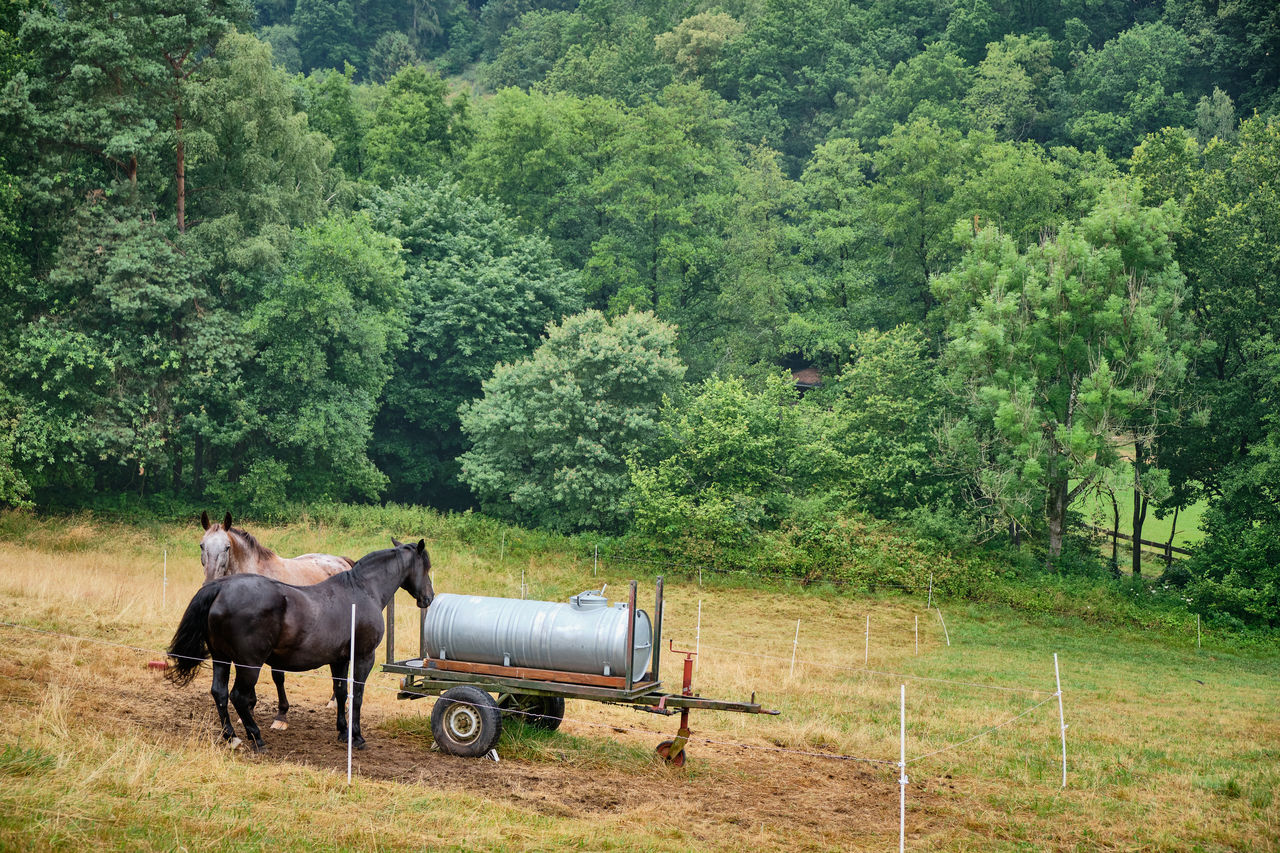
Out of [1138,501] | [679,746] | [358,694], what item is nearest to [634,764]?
[679,746]

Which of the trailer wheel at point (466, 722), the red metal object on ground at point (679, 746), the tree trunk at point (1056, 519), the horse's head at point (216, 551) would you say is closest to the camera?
the trailer wheel at point (466, 722)

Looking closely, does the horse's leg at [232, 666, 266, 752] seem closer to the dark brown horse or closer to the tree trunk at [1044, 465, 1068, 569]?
the dark brown horse

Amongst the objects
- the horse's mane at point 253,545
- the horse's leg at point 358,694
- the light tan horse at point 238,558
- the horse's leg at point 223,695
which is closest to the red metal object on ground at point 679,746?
the horse's leg at point 358,694

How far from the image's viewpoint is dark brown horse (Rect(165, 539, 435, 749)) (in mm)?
11570

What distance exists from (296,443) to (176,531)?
5429 millimetres

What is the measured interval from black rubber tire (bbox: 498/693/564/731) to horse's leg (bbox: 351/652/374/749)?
64.3 inches

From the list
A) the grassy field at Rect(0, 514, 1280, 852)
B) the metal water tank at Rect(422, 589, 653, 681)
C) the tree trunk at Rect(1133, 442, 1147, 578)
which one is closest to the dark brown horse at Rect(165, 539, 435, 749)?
the grassy field at Rect(0, 514, 1280, 852)

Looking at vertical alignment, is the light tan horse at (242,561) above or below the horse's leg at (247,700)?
above

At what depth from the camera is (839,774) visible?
13016mm

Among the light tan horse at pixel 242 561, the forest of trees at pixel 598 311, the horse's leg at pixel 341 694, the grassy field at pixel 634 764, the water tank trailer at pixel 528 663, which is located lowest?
the grassy field at pixel 634 764

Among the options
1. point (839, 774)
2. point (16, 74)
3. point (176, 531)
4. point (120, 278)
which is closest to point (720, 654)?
point (839, 774)

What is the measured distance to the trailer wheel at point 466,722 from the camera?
12.1 m

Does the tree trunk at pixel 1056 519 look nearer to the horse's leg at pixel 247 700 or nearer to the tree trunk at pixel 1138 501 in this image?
the tree trunk at pixel 1138 501

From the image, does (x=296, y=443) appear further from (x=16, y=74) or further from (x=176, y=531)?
(x=16, y=74)
